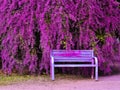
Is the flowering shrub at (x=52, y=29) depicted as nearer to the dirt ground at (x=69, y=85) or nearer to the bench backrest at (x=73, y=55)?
the bench backrest at (x=73, y=55)

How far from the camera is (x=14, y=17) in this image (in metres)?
9.55

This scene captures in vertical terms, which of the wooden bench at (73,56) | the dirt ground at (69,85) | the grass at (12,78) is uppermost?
the wooden bench at (73,56)

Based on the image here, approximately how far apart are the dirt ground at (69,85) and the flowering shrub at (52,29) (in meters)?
0.69

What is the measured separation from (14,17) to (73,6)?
1594 mm

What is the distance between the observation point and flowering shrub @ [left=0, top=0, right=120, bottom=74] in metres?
9.40

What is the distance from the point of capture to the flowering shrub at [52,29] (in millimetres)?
9398

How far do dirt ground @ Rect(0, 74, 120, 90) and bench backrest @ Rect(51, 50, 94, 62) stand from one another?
1.83ft

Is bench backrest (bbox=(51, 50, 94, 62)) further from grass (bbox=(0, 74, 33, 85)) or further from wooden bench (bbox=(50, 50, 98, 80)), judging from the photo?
grass (bbox=(0, 74, 33, 85))

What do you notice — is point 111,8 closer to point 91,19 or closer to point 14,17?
point 91,19

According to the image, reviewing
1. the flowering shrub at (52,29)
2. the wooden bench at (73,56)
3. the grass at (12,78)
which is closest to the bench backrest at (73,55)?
the wooden bench at (73,56)

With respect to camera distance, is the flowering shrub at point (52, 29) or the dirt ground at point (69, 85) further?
the flowering shrub at point (52, 29)

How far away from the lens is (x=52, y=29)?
30.8ft

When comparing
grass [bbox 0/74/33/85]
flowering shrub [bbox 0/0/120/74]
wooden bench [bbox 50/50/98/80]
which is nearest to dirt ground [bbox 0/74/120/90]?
grass [bbox 0/74/33/85]

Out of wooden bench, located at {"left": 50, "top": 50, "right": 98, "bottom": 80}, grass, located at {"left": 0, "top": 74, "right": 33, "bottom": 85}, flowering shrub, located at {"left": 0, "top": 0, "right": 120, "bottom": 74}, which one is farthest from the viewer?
wooden bench, located at {"left": 50, "top": 50, "right": 98, "bottom": 80}
